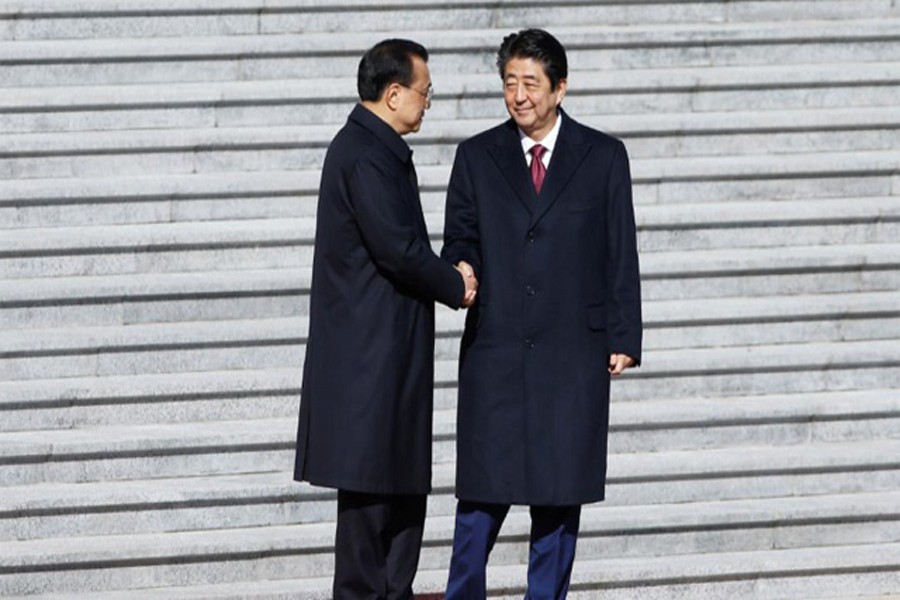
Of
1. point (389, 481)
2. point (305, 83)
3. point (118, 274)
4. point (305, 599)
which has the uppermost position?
point (305, 83)

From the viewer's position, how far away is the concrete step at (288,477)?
8047mm

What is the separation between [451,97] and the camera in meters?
9.38

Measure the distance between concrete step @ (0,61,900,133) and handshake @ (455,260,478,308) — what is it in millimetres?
2429

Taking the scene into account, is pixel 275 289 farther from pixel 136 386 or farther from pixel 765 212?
pixel 765 212

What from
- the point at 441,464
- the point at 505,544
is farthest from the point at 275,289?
the point at 505,544

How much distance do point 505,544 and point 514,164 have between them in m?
1.61

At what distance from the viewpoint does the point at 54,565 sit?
784 cm

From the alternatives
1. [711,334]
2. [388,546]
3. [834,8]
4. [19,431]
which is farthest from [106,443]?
[834,8]

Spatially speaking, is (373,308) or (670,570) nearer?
(373,308)

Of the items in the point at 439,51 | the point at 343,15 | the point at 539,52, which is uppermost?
the point at 343,15

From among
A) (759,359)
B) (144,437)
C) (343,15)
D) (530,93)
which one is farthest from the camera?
(343,15)

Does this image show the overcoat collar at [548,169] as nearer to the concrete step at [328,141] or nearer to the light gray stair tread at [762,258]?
the light gray stair tread at [762,258]

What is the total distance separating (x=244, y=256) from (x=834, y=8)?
2916 millimetres

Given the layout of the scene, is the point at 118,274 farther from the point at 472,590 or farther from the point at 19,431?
the point at 472,590
